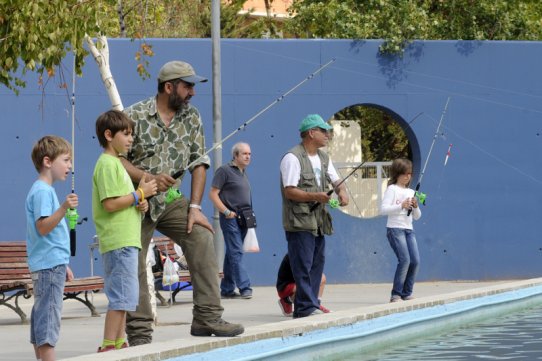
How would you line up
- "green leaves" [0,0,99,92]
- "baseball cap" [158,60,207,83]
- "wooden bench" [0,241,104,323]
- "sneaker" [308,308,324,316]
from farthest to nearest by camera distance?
1. "wooden bench" [0,241,104,323]
2. "sneaker" [308,308,324,316]
3. "green leaves" [0,0,99,92]
4. "baseball cap" [158,60,207,83]

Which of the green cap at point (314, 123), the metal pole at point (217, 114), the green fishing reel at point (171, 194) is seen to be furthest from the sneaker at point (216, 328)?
the metal pole at point (217, 114)

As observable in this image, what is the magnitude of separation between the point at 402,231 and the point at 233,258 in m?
2.24

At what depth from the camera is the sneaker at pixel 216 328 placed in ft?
27.9

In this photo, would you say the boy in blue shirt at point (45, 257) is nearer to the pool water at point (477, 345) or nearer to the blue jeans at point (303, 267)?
the pool water at point (477, 345)

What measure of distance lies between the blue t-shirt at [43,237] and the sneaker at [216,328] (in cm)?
124

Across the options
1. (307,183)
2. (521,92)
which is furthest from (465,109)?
(307,183)

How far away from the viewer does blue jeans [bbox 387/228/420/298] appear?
1312 centimetres

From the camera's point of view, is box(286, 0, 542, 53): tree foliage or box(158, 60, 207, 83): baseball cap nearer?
box(158, 60, 207, 83): baseball cap

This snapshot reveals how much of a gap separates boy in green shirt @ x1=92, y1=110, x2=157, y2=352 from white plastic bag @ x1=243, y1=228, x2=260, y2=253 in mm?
6510

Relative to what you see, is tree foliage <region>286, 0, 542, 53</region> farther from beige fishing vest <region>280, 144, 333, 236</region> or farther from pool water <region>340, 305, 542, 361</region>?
beige fishing vest <region>280, 144, 333, 236</region>

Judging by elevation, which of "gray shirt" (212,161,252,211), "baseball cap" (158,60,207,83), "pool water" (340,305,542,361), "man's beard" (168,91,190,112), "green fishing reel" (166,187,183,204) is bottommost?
"pool water" (340,305,542,361)

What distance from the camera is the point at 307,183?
10.8 metres

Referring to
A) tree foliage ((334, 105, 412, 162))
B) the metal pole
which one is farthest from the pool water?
tree foliage ((334, 105, 412, 162))

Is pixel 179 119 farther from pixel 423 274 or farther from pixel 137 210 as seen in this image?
pixel 423 274
